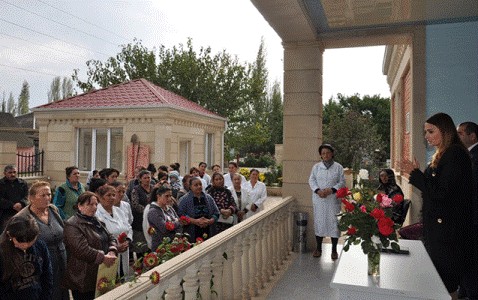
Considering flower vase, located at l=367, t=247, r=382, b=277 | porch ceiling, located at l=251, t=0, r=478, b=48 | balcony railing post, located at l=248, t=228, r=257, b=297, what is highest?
porch ceiling, located at l=251, t=0, r=478, b=48

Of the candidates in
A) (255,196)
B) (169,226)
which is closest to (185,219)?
(169,226)

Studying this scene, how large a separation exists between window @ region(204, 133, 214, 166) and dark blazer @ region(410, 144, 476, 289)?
1228cm

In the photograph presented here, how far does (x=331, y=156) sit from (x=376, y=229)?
3492 millimetres

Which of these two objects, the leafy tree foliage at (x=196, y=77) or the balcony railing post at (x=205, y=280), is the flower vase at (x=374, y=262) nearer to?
the balcony railing post at (x=205, y=280)

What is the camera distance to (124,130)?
476 inches

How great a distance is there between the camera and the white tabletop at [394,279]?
2250mm

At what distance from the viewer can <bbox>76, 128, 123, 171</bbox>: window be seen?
1227 centimetres

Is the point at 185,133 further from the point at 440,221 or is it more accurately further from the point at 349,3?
the point at 440,221

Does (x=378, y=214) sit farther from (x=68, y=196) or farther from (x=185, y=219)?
(x=68, y=196)

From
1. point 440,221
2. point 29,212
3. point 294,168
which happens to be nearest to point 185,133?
point 294,168

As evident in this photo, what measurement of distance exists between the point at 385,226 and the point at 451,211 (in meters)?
0.71

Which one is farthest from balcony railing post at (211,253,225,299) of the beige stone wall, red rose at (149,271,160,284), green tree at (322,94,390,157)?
green tree at (322,94,390,157)

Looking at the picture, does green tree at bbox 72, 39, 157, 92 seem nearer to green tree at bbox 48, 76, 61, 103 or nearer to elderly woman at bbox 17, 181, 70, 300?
elderly woman at bbox 17, 181, 70, 300

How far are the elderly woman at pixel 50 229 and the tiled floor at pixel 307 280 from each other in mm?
2121
